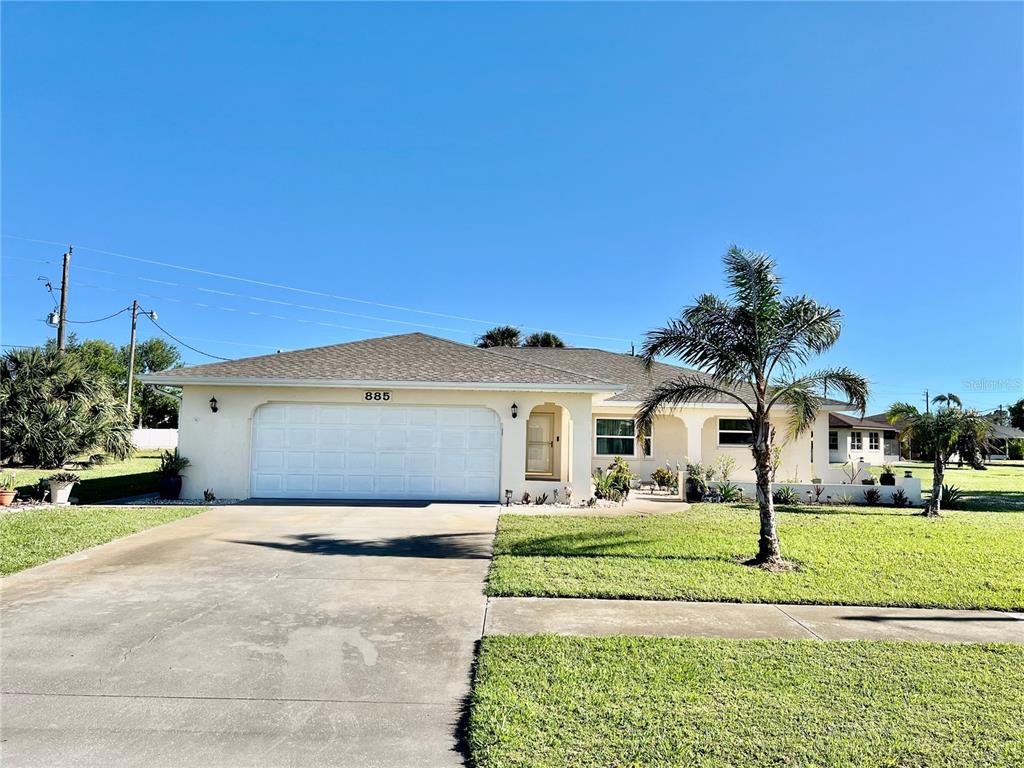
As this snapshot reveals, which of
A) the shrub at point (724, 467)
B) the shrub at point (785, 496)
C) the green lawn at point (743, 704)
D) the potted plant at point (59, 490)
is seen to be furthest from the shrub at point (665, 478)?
the potted plant at point (59, 490)

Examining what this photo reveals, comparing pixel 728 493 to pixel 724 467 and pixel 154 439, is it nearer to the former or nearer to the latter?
pixel 724 467

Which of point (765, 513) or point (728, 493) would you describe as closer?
point (765, 513)

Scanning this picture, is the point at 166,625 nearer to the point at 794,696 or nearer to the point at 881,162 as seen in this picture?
the point at 794,696

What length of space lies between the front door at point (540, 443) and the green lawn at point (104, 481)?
453 inches

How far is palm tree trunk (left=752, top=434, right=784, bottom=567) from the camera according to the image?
8258 millimetres

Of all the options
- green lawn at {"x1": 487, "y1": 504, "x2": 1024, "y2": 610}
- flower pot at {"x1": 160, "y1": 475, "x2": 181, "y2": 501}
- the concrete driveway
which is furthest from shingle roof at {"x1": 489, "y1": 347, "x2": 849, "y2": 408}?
the concrete driveway

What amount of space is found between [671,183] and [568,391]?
8.67 m

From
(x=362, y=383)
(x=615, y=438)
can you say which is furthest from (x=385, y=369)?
(x=615, y=438)

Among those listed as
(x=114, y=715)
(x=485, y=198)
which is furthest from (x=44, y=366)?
(x=114, y=715)

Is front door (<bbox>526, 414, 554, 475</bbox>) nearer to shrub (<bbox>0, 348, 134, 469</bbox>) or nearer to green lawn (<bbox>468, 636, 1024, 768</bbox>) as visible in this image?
green lawn (<bbox>468, 636, 1024, 768</bbox>)

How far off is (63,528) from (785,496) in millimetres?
16529

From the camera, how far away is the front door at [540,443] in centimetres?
1956

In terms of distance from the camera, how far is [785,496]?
15586 millimetres

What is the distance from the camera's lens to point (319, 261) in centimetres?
2748
